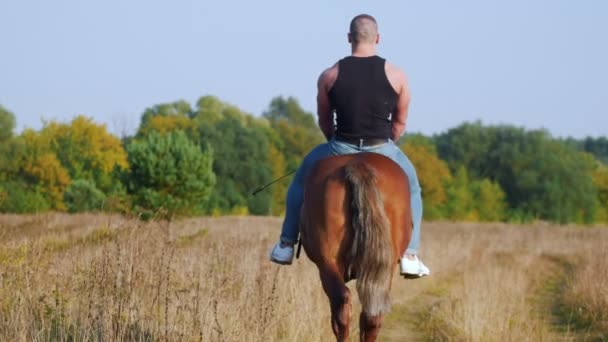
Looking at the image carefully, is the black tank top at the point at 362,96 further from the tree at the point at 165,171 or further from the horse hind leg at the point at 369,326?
the tree at the point at 165,171

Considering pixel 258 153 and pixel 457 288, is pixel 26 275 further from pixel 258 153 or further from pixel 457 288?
pixel 258 153

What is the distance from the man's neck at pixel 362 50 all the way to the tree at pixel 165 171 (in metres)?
46.8

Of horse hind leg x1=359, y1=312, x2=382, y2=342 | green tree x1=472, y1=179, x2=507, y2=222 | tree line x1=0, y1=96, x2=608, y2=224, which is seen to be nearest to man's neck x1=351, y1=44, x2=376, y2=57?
horse hind leg x1=359, y1=312, x2=382, y2=342

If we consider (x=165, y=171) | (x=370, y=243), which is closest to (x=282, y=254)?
(x=370, y=243)

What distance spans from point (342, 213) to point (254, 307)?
297cm

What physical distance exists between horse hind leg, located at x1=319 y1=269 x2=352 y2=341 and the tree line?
5114 cm

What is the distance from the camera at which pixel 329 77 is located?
7844 millimetres

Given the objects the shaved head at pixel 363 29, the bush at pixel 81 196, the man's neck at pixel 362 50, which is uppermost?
the shaved head at pixel 363 29

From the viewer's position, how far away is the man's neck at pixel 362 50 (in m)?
7.82

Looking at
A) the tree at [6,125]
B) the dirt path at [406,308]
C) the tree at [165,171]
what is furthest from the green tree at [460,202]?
the dirt path at [406,308]

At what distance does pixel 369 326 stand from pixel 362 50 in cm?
218

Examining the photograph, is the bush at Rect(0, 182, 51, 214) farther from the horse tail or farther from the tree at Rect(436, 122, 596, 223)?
the tree at Rect(436, 122, 596, 223)

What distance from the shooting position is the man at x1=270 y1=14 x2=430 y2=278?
305 inches

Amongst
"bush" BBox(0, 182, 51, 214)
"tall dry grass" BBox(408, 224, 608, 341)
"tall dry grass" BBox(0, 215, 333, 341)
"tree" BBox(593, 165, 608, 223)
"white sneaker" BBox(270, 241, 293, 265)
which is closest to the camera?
"tall dry grass" BBox(0, 215, 333, 341)
